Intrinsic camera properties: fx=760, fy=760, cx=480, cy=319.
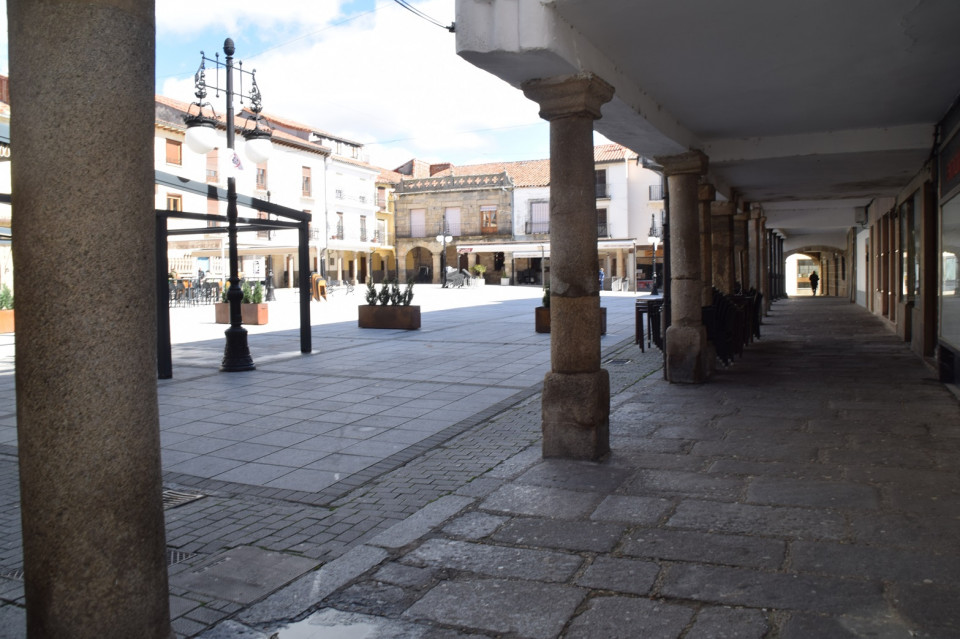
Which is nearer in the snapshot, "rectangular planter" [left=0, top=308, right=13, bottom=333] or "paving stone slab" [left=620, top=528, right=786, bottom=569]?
"paving stone slab" [left=620, top=528, right=786, bottom=569]

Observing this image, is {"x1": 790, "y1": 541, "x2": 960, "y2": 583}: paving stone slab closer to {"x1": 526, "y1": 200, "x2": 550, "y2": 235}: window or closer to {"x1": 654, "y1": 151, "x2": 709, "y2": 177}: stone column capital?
{"x1": 654, "y1": 151, "x2": 709, "y2": 177}: stone column capital

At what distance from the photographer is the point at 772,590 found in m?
2.62

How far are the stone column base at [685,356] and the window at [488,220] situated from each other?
122 feet

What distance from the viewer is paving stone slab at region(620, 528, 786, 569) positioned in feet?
9.52

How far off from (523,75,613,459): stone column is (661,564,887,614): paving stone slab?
174 cm

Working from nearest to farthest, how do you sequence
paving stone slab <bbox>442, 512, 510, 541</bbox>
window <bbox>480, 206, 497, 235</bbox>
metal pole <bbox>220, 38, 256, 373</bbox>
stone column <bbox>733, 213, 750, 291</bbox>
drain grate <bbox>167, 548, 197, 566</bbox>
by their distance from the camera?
drain grate <bbox>167, 548, 197, 566</bbox> → paving stone slab <bbox>442, 512, 510, 541</bbox> → metal pole <bbox>220, 38, 256, 373</bbox> → stone column <bbox>733, 213, 750, 291</bbox> → window <bbox>480, 206, 497, 235</bbox>

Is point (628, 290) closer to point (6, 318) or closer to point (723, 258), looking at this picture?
point (723, 258)

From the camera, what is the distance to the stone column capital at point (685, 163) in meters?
7.48

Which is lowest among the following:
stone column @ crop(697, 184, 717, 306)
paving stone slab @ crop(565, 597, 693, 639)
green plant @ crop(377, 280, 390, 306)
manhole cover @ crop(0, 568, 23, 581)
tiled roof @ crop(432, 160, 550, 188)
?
manhole cover @ crop(0, 568, 23, 581)

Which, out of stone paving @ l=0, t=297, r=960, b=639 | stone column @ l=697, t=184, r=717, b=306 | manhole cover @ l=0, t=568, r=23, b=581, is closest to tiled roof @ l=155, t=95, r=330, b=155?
stone column @ l=697, t=184, r=717, b=306

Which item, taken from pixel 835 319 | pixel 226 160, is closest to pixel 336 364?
pixel 226 160

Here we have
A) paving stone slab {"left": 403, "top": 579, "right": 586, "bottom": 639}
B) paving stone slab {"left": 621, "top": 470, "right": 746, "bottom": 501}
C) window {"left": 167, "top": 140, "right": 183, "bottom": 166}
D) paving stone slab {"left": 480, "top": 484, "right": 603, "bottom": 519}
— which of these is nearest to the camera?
paving stone slab {"left": 403, "top": 579, "right": 586, "bottom": 639}

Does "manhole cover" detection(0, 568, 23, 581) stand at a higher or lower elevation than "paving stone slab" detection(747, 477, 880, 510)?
lower

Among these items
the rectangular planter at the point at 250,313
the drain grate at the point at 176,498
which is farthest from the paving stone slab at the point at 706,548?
the rectangular planter at the point at 250,313
